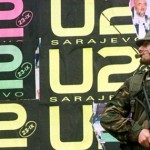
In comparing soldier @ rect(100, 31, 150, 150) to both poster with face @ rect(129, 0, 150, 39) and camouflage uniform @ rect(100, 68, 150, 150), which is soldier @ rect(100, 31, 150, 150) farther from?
poster with face @ rect(129, 0, 150, 39)

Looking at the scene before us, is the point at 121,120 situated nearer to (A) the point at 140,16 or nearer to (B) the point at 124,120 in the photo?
(B) the point at 124,120

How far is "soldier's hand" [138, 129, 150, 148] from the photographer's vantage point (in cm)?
219

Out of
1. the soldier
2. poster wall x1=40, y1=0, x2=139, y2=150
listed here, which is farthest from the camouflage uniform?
poster wall x1=40, y1=0, x2=139, y2=150

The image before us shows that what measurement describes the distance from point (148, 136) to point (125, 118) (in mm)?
195

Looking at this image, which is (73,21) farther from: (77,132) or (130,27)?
(77,132)

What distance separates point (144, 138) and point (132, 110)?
208 mm

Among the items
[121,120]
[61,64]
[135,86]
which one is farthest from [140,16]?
[121,120]

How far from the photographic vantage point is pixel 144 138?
2.19 meters

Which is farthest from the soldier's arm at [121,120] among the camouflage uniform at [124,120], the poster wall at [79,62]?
the poster wall at [79,62]

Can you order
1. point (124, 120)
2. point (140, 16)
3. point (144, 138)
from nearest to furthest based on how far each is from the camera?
point (144, 138), point (124, 120), point (140, 16)

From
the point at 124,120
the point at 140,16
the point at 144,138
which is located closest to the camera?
the point at 144,138

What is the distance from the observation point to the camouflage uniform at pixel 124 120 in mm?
2295

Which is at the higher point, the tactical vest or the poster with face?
the poster with face

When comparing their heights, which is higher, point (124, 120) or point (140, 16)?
point (140, 16)
